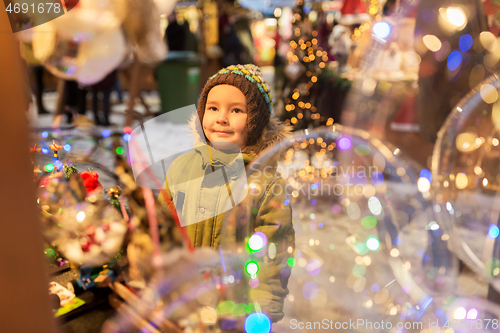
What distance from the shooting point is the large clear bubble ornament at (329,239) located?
24.8 inches

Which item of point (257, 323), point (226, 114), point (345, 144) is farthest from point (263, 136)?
point (257, 323)

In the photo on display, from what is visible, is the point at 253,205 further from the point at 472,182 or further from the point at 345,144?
the point at 472,182

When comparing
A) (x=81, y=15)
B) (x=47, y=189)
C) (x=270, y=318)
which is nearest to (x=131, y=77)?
(x=81, y=15)

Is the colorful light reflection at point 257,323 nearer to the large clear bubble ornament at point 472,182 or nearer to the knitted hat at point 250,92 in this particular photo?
the knitted hat at point 250,92

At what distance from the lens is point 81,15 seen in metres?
0.68

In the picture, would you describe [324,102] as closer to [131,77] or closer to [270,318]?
[131,77]

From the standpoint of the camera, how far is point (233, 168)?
62 centimetres

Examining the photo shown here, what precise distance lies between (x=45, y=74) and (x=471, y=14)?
1220 mm

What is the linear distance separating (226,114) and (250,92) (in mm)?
63

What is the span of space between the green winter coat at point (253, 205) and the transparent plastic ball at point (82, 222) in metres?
0.25

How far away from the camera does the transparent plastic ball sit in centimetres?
Answer: 74

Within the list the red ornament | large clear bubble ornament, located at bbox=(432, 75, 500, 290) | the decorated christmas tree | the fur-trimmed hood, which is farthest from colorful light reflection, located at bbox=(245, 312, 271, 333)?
the decorated christmas tree

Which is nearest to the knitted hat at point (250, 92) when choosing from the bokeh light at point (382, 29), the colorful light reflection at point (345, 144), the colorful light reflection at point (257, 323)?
the colorful light reflection at point (345, 144)

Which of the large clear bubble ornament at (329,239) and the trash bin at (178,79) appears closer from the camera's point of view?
the large clear bubble ornament at (329,239)
